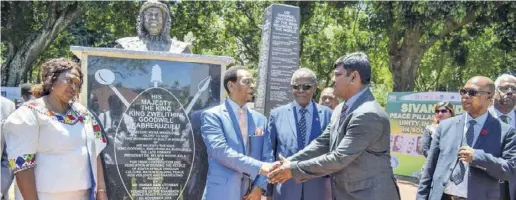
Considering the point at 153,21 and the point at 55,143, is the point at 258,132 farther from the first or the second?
the point at 55,143

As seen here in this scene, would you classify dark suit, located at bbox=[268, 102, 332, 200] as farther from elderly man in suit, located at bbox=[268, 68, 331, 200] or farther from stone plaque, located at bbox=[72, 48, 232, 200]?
stone plaque, located at bbox=[72, 48, 232, 200]

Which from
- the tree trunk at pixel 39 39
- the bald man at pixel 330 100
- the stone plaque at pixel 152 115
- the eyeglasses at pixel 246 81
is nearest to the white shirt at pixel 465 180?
the eyeglasses at pixel 246 81

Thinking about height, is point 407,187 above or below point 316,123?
below

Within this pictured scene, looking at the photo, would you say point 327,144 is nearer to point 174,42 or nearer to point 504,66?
point 174,42

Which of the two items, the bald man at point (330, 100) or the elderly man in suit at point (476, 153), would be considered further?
the bald man at point (330, 100)

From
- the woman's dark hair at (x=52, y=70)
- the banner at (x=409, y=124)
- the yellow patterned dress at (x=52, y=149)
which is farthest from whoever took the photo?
the banner at (x=409, y=124)

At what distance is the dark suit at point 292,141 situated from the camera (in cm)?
436

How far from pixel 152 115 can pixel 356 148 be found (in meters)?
1.84

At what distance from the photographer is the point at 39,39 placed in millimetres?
17516

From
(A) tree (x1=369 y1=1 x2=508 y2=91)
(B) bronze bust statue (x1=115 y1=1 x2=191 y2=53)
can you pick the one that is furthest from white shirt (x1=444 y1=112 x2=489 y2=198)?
(A) tree (x1=369 y1=1 x2=508 y2=91)

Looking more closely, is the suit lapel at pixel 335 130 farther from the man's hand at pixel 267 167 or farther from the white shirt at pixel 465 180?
the white shirt at pixel 465 180

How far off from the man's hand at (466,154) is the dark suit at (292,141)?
3.74ft

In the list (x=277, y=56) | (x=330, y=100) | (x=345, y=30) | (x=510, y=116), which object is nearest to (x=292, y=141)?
(x=330, y=100)

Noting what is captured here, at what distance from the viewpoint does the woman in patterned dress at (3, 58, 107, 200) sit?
126 inches
